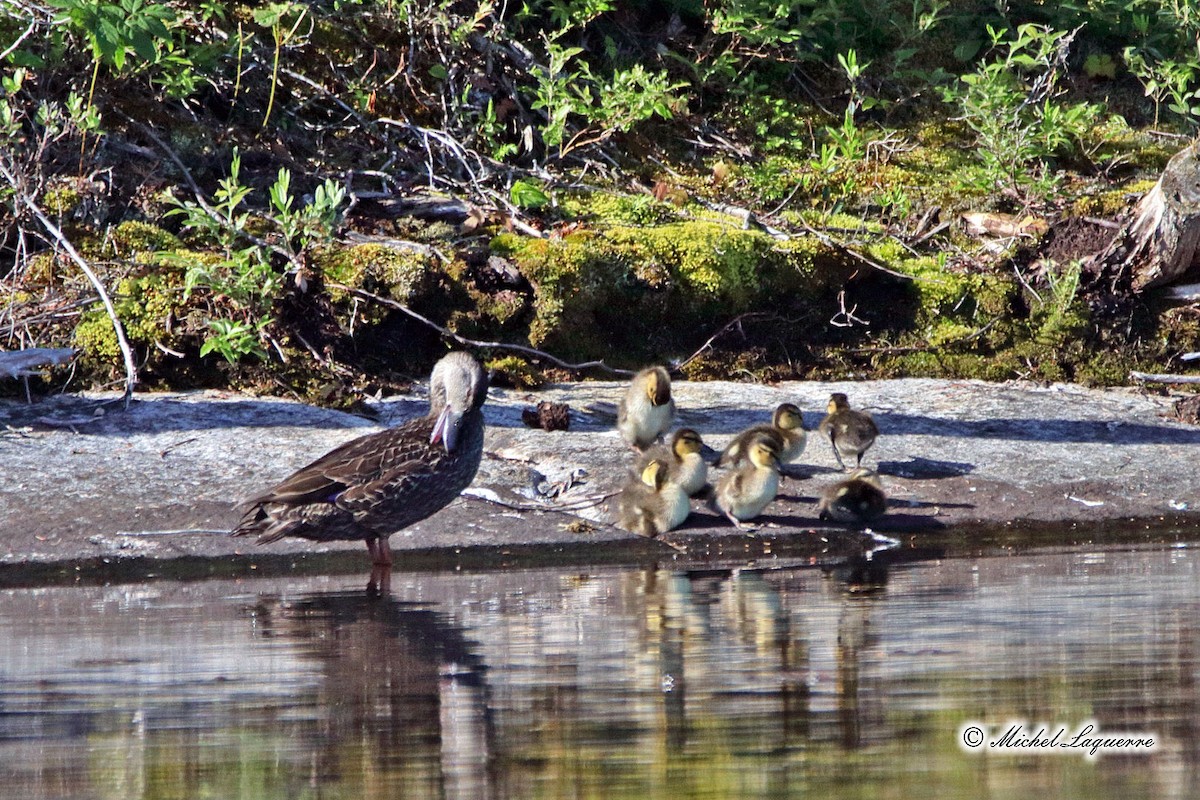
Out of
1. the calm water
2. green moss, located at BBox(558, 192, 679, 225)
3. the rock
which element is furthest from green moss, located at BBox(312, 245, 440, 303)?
the calm water

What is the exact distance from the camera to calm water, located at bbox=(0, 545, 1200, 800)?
3707mm

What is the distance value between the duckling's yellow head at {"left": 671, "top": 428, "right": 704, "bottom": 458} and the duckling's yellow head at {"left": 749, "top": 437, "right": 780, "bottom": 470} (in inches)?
13.2

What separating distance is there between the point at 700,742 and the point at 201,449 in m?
4.81

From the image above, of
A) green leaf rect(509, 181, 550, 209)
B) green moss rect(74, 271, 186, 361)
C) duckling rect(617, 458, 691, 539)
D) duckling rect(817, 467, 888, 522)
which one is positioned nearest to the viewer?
duckling rect(617, 458, 691, 539)

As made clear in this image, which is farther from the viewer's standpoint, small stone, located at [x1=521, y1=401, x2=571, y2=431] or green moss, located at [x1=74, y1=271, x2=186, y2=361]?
green moss, located at [x1=74, y1=271, x2=186, y2=361]

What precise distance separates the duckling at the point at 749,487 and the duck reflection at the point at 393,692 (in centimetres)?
200

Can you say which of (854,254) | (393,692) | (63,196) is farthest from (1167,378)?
(393,692)

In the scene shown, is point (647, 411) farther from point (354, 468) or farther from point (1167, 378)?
point (1167, 378)

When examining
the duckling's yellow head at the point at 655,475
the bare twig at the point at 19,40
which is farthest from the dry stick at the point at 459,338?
the bare twig at the point at 19,40

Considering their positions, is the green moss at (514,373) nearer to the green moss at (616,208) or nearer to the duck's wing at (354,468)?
the green moss at (616,208)

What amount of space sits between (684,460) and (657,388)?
Answer: 0.58m

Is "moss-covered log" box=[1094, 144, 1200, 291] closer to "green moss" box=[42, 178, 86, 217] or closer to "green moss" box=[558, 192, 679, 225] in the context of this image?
"green moss" box=[558, 192, 679, 225]

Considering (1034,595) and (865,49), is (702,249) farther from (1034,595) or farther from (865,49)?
(1034,595)

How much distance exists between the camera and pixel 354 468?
7.29m
